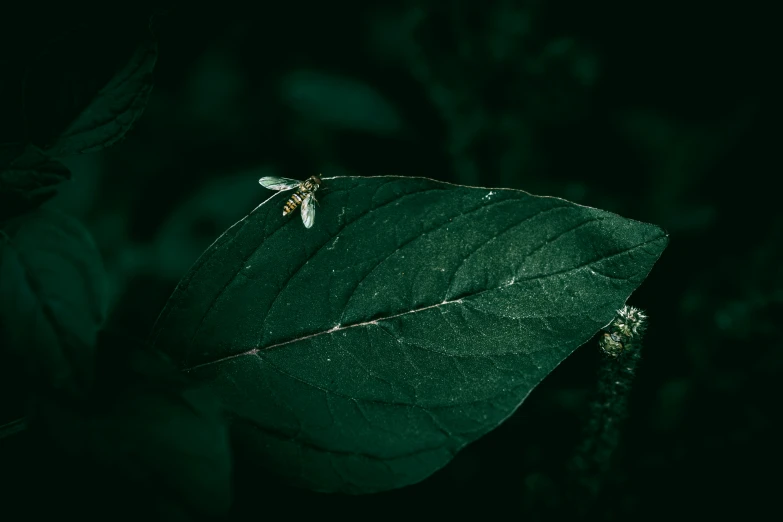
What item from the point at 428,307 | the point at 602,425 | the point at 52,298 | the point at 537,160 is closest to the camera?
the point at 52,298

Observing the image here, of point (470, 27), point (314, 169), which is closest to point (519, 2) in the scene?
point (470, 27)

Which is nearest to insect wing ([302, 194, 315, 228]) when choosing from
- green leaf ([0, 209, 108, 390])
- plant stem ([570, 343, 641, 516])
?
green leaf ([0, 209, 108, 390])

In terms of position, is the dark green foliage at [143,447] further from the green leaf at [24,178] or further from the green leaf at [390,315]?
the green leaf at [24,178]

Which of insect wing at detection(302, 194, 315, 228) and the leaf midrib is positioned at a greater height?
insect wing at detection(302, 194, 315, 228)

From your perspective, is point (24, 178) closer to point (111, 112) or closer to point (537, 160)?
point (111, 112)

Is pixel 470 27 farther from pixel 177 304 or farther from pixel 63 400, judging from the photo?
pixel 63 400

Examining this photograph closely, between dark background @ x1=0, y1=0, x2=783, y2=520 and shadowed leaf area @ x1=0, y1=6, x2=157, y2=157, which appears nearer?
shadowed leaf area @ x1=0, y1=6, x2=157, y2=157

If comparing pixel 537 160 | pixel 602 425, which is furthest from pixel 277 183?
pixel 537 160

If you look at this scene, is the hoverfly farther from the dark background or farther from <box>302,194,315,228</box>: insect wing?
the dark background

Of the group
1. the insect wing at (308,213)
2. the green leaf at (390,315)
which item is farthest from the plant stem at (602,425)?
the insect wing at (308,213)
